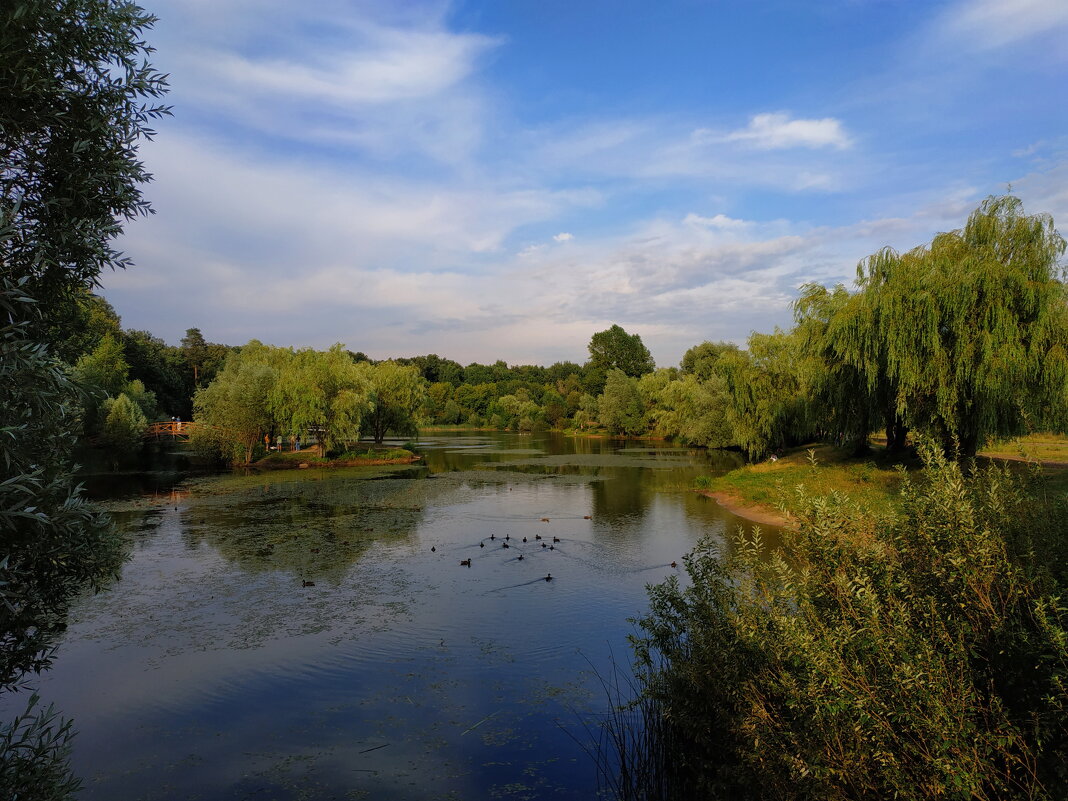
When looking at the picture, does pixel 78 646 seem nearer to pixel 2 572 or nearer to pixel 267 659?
pixel 267 659

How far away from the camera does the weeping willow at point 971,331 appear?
18.0 metres

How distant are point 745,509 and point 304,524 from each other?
15528mm

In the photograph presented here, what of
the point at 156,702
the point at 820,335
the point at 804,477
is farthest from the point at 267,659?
the point at 820,335

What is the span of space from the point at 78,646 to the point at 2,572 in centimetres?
884

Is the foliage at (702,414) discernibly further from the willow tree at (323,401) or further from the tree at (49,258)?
the tree at (49,258)

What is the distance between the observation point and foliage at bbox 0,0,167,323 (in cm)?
451

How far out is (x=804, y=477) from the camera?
22.2 metres

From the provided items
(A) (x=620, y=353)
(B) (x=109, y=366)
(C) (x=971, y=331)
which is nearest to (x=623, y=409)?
(A) (x=620, y=353)

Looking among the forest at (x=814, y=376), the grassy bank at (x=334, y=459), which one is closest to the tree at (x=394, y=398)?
the forest at (x=814, y=376)

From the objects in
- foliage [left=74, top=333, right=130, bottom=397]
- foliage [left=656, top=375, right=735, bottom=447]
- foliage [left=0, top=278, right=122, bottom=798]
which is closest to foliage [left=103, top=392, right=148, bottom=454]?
foliage [left=74, top=333, right=130, bottom=397]

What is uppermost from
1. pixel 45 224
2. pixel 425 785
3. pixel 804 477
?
pixel 45 224

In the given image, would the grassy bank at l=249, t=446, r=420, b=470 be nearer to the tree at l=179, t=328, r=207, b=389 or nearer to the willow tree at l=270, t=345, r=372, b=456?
the willow tree at l=270, t=345, r=372, b=456

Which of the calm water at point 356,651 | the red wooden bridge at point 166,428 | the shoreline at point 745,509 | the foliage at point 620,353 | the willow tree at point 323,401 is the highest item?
the foliage at point 620,353

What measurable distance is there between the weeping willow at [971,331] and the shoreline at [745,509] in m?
5.12
